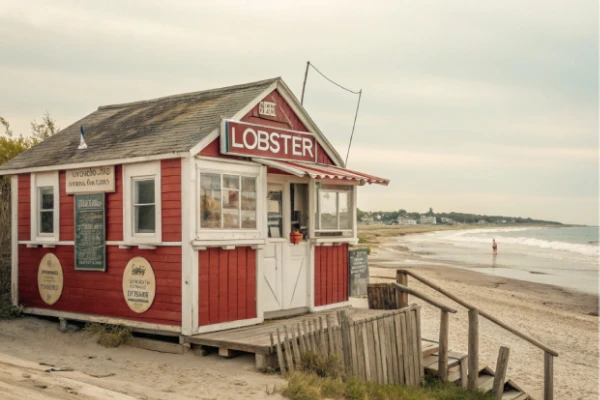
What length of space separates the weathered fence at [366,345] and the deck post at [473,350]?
965 millimetres

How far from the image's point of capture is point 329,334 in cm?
942

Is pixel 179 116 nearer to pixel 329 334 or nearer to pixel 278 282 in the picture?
pixel 278 282

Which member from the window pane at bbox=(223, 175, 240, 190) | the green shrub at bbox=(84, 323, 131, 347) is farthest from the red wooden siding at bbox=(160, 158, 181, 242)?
the green shrub at bbox=(84, 323, 131, 347)

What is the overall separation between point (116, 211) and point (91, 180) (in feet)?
2.76

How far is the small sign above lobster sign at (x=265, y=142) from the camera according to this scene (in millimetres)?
11023

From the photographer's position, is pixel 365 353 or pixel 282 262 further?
pixel 282 262

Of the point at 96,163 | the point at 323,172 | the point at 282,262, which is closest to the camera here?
the point at 96,163

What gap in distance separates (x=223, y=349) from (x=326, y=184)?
4375 millimetres

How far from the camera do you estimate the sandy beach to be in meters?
13.7

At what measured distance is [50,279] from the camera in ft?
41.4

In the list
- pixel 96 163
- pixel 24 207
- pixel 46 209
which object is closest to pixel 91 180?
pixel 96 163

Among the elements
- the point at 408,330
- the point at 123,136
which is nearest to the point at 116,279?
the point at 123,136

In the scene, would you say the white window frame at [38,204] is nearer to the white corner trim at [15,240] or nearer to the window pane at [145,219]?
the white corner trim at [15,240]

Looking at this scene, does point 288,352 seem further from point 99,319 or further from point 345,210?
point 345,210
